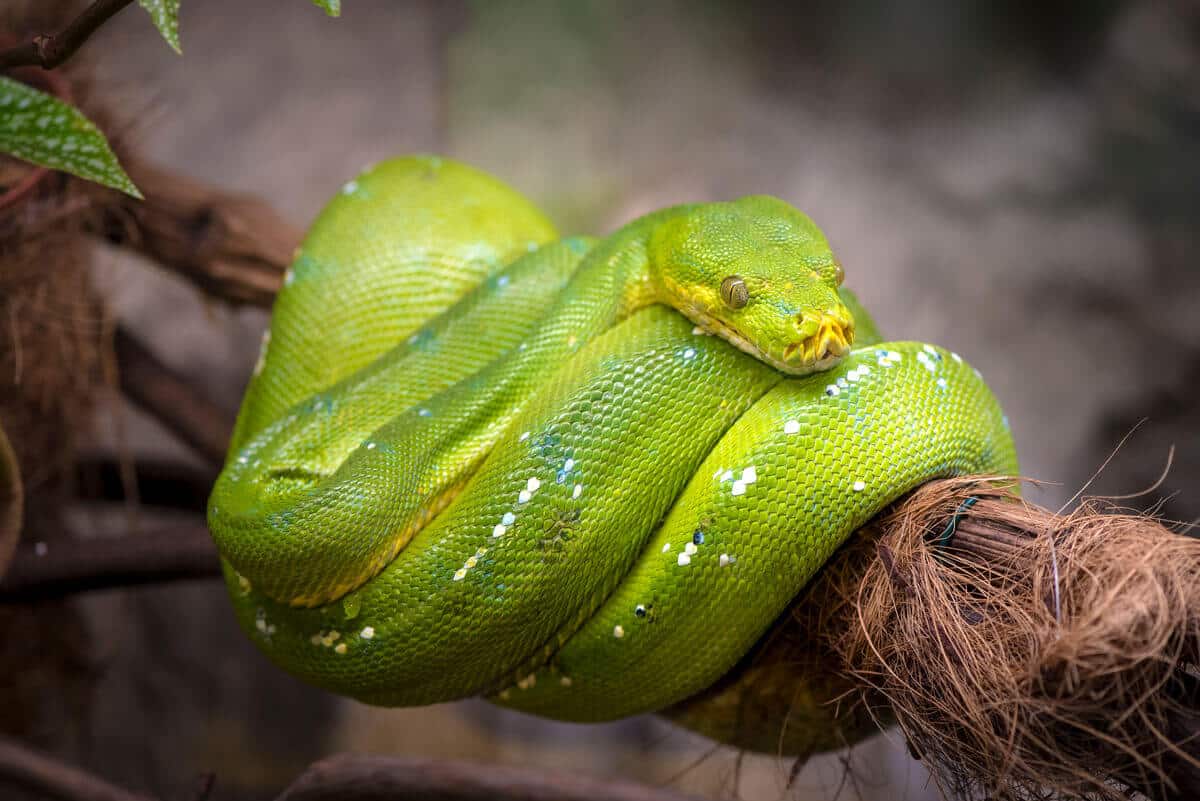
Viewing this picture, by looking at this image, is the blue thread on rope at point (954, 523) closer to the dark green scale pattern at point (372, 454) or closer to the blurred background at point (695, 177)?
the dark green scale pattern at point (372, 454)

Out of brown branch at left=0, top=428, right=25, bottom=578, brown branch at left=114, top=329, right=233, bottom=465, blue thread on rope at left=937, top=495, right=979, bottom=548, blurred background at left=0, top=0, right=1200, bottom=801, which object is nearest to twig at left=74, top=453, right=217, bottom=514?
blurred background at left=0, top=0, right=1200, bottom=801

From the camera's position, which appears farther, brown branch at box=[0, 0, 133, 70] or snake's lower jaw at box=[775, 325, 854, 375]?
snake's lower jaw at box=[775, 325, 854, 375]

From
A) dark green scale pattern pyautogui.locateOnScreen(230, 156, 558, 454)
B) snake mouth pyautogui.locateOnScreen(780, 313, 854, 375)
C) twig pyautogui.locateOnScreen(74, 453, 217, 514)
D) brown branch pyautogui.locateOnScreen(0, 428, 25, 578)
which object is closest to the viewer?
snake mouth pyautogui.locateOnScreen(780, 313, 854, 375)

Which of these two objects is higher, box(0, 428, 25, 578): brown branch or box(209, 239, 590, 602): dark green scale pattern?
box(209, 239, 590, 602): dark green scale pattern

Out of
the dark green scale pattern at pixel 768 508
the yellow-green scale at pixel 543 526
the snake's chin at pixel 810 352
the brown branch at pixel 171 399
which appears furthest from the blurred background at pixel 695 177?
the snake's chin at pixel 810 352

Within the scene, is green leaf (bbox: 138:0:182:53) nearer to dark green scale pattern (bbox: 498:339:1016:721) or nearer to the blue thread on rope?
dark green scale pattern (bbox: 498:339:1016:721)

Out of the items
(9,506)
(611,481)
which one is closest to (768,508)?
(611,481)

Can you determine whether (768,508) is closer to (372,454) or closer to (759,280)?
(759,280)
